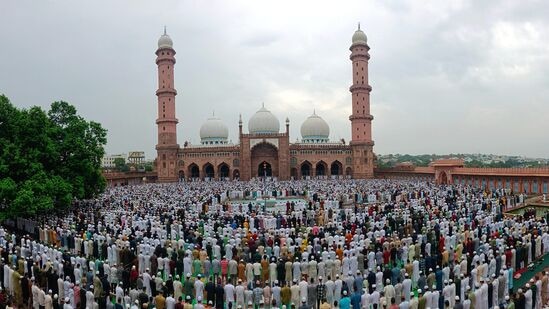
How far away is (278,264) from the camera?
9.46 meters

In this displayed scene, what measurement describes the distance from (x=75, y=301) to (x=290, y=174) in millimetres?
38643

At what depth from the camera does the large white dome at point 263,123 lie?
165 feet

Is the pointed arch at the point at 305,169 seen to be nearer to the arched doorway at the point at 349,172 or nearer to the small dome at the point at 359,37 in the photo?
the arched doorway at the point at 349,172

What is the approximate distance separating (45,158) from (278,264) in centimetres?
1308

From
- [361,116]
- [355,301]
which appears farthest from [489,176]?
[355,301]

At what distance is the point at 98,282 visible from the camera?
27.8ft

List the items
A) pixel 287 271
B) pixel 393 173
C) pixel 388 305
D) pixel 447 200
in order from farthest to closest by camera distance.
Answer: pixel 393 173, pixel 447 200, pixel 287 271, pixel 388 305

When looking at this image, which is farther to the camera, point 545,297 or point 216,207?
point 216,207

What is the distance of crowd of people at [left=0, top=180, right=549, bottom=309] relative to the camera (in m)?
7.87

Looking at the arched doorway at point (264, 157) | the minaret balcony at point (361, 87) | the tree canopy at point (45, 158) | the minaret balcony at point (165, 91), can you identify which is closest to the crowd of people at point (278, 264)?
the tree canopy at point (45, 158)

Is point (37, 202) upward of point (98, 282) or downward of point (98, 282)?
upward

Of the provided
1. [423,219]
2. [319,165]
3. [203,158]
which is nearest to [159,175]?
[203,158]

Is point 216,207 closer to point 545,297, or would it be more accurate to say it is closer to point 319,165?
point 545,297

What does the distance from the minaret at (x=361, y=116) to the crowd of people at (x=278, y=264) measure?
28.6 meters
